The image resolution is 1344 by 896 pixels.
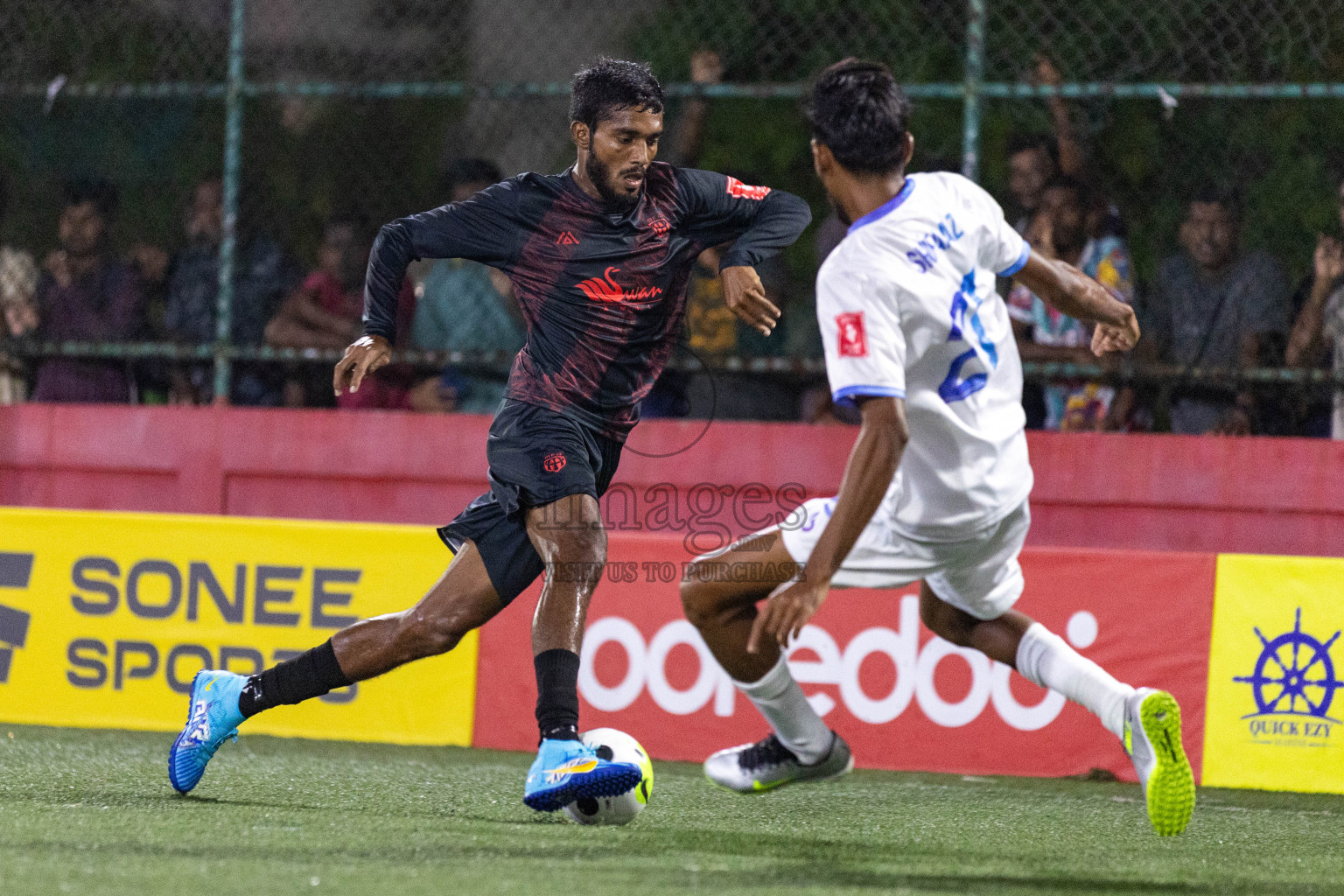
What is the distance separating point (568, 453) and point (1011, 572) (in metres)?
1.23

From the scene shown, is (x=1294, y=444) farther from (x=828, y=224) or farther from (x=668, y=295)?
(x=668, y=295)

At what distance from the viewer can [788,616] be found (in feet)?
11.9

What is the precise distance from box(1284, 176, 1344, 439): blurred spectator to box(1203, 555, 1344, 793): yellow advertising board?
3.66ft

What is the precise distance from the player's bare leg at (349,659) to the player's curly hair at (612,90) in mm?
1277

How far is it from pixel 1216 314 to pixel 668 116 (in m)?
2.90

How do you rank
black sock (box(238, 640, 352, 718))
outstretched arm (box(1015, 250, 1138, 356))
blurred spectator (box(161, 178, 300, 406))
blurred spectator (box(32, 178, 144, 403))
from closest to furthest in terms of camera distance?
outstretched arm (box(1015, 250, 1138, 356)) < black sock (box(238, 640, 352, 718)) < blurred spectator (box(161, 178, 300, 406)) < blurred spectator (box(32, 178, 144, 403))

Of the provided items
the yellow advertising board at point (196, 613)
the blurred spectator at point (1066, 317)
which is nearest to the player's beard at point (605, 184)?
the yellow advertising board at point (196, 613)

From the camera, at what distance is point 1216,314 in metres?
6.77

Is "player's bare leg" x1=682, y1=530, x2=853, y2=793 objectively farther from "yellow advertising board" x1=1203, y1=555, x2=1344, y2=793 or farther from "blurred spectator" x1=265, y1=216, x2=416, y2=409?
"blurred spectator" x1=265, y1=216, x2=416, y2=409

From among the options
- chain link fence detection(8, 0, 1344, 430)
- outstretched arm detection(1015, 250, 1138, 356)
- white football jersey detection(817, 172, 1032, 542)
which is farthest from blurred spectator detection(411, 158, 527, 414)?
white football jersey detection(817, 172, 1032, 542)

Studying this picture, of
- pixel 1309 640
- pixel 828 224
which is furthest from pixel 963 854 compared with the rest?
pixel 828 224

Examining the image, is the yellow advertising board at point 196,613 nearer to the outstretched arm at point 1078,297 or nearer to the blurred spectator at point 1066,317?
the blurred spectator at point 1066,317

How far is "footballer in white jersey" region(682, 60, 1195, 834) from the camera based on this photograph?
12.0 feet

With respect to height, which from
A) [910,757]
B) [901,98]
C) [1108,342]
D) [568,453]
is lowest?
[910,757]
